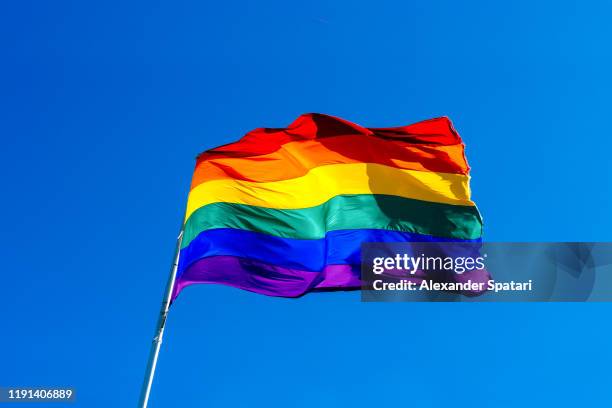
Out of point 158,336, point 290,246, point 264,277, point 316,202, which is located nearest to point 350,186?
point 316,202

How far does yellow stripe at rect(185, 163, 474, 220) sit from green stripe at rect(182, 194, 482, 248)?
0.13 metres

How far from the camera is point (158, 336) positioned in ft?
40.1

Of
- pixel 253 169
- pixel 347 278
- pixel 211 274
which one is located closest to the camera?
pixel 211 274

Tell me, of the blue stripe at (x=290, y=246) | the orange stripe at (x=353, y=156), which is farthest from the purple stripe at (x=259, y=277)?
the orange stripe at (x=353, y=156)

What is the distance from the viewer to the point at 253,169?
1634 cm

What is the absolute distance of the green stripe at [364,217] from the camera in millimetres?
15484

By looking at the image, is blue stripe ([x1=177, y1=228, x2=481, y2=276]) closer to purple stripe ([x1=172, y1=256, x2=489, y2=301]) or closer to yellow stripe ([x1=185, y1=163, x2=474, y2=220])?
purple stripe ([x1=172, y1=256, x2=489, y2=301])

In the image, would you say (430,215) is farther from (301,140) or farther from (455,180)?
(301,140)

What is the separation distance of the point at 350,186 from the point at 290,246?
213 cm

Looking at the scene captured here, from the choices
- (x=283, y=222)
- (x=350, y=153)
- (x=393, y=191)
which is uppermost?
(x=350, y=153)

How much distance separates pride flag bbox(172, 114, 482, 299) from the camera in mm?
14797

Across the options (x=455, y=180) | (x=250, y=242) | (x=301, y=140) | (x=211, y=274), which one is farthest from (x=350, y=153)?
(x=211, y=274)

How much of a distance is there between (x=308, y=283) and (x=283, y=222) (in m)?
1.36

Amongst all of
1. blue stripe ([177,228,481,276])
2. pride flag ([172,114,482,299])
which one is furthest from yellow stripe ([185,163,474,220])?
blue stripe ([177,228,481,276])
